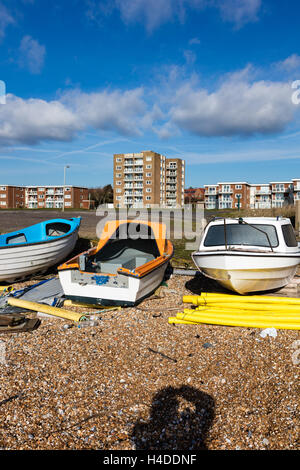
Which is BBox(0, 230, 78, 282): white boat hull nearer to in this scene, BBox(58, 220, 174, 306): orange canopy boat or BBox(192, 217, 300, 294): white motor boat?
BBox(58, 220, 174, 306): orange canopy boat

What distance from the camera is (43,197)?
105312 millimetres

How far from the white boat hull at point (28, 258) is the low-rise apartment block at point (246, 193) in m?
82.5

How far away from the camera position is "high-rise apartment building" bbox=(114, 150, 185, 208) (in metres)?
89.9

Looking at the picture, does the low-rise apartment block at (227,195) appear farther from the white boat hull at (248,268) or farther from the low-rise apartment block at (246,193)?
the white boat hull at (248,268)

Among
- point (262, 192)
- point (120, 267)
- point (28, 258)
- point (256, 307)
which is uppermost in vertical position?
point (262, 192)

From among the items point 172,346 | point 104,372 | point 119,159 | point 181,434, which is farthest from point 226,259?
point 119,159

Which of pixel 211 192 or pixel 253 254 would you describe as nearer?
pixel 253 254

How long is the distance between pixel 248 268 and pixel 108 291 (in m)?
3.30

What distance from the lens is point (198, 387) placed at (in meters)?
4.54

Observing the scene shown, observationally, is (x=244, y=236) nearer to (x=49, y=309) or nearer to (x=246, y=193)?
(x=49, y=309)

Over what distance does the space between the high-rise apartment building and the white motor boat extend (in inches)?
3100

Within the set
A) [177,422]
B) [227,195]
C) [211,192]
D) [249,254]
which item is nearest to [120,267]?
[249,254]
